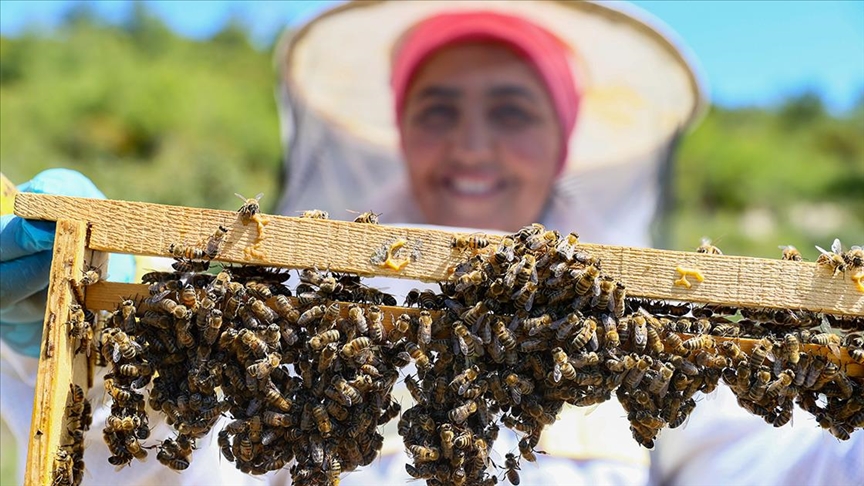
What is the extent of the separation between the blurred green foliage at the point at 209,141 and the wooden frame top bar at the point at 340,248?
35.2 ft

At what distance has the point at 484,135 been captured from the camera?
649 centimetres

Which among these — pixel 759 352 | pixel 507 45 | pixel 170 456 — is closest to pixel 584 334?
pixel 759 352

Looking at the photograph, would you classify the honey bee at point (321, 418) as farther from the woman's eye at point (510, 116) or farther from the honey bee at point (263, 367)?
the woman's eye at point (510, 116)

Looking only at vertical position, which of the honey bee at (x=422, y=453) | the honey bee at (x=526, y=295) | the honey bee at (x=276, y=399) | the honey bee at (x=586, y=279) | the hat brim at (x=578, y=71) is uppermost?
the hat brim at (x=578, y=71)

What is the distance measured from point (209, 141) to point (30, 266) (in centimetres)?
1433

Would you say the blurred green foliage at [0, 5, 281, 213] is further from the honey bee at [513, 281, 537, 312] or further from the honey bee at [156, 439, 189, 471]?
the honey bee at [513, 281, 537, 312]

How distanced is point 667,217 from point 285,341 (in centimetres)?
685

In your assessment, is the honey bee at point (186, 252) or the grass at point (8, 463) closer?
the honey bee at point (186, 252)

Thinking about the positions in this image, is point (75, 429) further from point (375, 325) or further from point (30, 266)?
point (375, 325)

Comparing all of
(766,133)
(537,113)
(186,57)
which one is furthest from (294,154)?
(766,133)

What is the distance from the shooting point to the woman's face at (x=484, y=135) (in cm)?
653

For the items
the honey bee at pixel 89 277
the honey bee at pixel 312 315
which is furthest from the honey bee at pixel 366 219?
the honey bee at pixel 89 277

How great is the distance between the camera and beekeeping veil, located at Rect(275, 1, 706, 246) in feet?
22.2

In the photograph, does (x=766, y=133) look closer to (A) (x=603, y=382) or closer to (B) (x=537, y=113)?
(B) (x=537, y=113)
